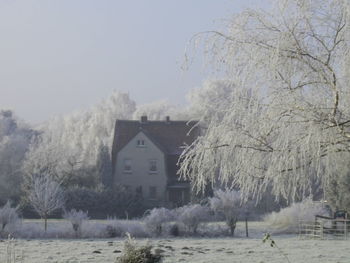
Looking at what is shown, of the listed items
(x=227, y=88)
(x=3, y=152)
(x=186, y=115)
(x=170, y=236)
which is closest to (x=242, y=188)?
(x=227, y=88)

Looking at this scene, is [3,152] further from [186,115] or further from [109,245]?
[109,245]

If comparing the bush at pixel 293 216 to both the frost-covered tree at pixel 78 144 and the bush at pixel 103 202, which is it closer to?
the bush at pixel 103 202

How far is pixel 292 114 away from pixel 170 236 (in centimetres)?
2202

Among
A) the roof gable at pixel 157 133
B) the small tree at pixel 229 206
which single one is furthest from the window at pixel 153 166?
the small tree at pixel 229 206

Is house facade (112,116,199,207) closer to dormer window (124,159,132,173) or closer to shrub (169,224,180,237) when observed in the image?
dormer window (124,159,132,173)

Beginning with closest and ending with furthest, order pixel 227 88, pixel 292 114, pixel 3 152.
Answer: pixel 292 114, pixel 227 88, pixel 3 152

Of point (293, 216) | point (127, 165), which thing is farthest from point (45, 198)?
point (127, 165)

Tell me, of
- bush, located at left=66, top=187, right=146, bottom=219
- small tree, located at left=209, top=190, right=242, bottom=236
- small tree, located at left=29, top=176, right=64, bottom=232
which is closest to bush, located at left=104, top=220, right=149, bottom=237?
small tree, located at left=209, top=190, right=242, bottom=236

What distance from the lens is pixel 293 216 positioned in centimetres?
3619

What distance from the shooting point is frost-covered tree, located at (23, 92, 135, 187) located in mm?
50281

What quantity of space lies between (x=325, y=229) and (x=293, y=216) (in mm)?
5250

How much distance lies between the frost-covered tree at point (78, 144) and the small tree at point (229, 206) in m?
16.4

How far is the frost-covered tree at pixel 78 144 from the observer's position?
50.3 m

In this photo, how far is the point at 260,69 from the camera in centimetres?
910
